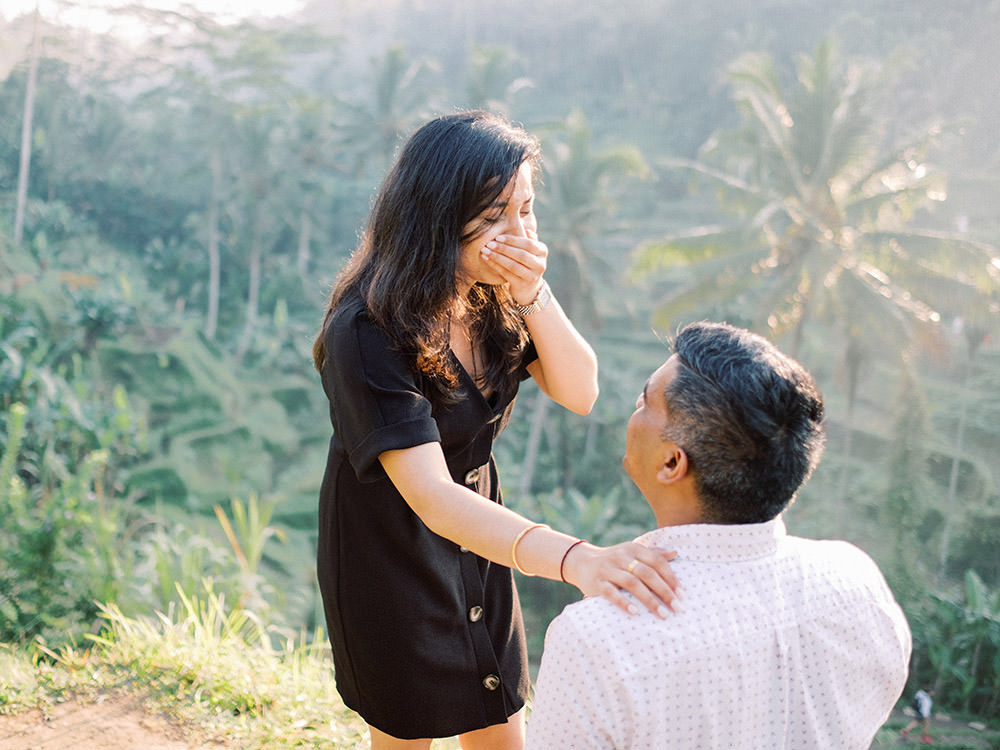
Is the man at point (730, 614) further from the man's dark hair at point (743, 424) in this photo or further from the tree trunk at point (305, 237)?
the tree trunk at point (305, 237)

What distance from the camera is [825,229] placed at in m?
17.7

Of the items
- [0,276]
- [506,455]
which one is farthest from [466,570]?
[0,276]

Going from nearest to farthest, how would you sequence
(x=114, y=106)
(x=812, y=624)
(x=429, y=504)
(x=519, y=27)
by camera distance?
(x=812, y=624), (x=429, y=504), (x=114, y=106), (x=519, y=27)

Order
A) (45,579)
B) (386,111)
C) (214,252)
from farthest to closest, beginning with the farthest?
(386,111) < (214,252) < (45,579)

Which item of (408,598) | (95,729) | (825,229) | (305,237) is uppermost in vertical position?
(825,229)

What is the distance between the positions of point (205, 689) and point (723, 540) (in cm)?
236

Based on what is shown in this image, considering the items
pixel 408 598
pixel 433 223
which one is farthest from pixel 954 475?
pixel 433 223

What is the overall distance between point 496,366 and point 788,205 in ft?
55.9

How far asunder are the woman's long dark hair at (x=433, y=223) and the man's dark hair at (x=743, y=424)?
492 mm

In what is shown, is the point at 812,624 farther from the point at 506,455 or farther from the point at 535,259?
the point at 506,455

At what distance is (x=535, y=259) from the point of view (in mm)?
1586

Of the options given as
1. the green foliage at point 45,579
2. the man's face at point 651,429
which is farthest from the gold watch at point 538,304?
the green foliage at point 45,579

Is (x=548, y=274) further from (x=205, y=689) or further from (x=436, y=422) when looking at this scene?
(x=436, y=422)

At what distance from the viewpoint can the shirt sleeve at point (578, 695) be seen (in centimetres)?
112
